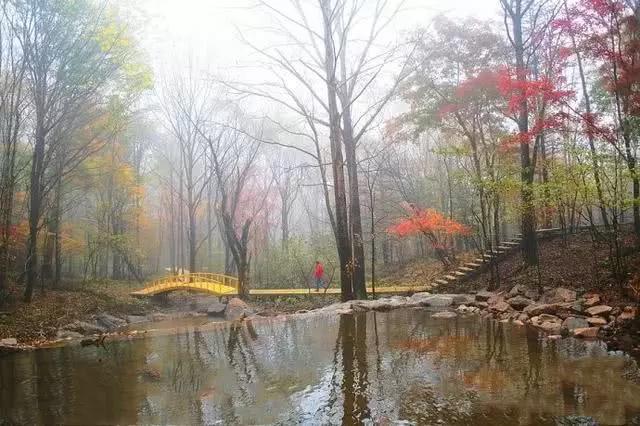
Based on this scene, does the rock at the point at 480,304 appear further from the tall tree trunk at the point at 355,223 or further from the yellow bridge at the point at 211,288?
the yellow bridge at the point at 211,288

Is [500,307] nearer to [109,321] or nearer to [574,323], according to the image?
[574,323]

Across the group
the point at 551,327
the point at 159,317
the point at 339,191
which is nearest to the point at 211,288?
the point at 159,317

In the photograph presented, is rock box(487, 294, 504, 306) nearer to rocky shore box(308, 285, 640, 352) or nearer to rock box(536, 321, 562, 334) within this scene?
rocky shore box(308, 285, 640, 352)

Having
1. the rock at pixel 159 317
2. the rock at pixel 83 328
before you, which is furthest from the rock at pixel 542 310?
the rock at pixel 159 317

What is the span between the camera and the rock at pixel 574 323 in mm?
7967

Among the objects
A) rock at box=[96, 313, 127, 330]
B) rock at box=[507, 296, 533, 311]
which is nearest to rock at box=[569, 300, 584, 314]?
rock at box=[507, 296, 533, 311]

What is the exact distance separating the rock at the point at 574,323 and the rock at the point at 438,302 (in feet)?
13.5

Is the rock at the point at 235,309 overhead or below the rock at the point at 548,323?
below

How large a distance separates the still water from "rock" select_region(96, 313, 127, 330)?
6.09 meters

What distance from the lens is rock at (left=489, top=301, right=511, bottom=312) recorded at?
10365 millimetres

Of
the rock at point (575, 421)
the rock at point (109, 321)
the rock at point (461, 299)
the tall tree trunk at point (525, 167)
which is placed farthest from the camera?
the rock at point (109, 321)

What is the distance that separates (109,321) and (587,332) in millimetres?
14412

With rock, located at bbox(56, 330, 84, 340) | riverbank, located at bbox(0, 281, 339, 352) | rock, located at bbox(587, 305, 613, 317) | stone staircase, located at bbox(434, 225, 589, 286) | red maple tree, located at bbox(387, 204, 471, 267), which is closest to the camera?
rock, located at bbox(587, 305, 613, 317)

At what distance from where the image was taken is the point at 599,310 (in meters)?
8.48
